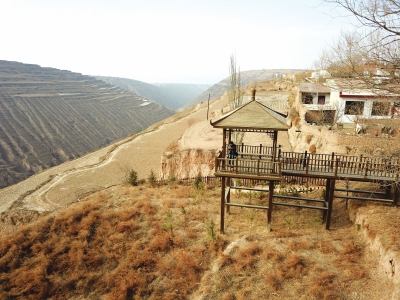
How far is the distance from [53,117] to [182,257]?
3293 inches

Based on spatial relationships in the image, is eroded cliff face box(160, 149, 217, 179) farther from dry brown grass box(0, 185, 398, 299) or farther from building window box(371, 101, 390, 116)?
building window box(371, 101, 390, 116)

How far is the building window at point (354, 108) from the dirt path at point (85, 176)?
1644 centimetres

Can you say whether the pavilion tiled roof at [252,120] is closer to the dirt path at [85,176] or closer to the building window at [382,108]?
the building window at [382,108]

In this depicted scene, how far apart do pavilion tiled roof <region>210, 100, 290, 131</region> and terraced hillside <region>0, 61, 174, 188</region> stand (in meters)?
53.2

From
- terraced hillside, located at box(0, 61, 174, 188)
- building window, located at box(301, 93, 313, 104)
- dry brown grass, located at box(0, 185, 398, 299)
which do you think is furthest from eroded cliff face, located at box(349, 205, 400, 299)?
terraced hillside, located at box(0, 61, 174, 188)

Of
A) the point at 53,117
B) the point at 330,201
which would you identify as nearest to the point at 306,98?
the point at 330,201

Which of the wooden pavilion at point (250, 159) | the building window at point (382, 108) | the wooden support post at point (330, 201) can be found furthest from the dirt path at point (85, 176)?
the wooden support post at point (330, 201)

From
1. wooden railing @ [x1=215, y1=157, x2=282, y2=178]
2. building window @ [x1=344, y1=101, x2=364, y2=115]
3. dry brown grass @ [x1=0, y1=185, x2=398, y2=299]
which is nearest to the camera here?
dry brown grass @ [x1=0, y1=185, x2=398, y2=299]

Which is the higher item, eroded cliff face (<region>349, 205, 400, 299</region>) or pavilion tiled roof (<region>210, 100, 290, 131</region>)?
pavilion tiled roof (<region>210, 100, 290, 131</region>)

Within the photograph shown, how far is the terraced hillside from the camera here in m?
63.0

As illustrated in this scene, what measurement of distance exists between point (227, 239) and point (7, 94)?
322ft

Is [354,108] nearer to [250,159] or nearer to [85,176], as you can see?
[250,159]

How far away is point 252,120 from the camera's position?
13.2 meters

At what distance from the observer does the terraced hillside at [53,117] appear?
63000mm
